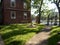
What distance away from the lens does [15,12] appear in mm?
40500

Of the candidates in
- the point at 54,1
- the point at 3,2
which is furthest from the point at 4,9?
the point at 54,1

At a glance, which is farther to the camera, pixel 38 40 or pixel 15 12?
pixel 15 12

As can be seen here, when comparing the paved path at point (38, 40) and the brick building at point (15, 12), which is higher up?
the brick building at point (15, 12)

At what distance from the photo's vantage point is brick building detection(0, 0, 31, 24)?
3881 centimetres

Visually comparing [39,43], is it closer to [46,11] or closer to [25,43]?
[25,43]

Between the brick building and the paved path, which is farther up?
the brick building

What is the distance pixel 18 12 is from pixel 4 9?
368 cm

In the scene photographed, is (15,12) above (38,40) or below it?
above

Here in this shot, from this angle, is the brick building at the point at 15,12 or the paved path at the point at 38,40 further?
the brick building at the point at 15,12

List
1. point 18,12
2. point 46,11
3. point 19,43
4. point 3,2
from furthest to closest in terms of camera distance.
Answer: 1. point 46,11
2. point 18,12
3. point 3,2
4. point 19,43

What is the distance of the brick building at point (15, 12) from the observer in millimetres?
38812

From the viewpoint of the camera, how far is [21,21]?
41562 millimetres

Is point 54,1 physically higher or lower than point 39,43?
higher

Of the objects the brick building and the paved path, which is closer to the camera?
the paved path
